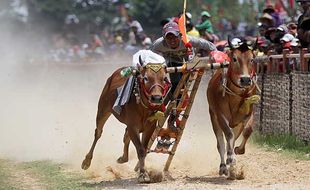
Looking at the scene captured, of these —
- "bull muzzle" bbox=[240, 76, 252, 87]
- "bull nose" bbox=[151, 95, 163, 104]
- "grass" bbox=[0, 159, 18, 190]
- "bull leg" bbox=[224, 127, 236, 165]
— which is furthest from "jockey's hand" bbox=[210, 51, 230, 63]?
"grass" bbox=[0, 159, 18, 190]

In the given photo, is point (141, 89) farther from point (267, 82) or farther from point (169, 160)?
point (267, 82)

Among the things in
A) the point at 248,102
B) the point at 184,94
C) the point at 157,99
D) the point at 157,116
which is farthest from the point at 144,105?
the point at 248,102

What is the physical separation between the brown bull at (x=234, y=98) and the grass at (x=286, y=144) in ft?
6.81

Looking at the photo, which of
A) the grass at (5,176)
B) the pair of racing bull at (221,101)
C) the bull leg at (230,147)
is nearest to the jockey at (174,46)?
the pair of racing bull at (221,101)

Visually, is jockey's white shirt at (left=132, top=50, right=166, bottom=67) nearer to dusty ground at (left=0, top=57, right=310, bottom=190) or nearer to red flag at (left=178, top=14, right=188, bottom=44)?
red flag at (left=178, top=14, right=188, bottom=44)

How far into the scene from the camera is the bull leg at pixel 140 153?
11.9 metres

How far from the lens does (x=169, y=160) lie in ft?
42.5

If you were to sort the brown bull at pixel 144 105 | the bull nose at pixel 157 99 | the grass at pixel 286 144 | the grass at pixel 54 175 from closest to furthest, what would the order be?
the bull nose at pixel 157 99, the brown bull at pixel 144 105, the grass at pixel 54 175, the grass at pixel 286 144

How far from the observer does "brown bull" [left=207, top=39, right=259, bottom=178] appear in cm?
1208

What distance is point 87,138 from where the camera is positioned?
17703 millimetres

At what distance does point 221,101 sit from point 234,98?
0.24m

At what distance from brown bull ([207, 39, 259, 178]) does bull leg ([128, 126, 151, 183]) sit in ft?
3.74

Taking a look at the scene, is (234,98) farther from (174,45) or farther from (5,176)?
(5,176)

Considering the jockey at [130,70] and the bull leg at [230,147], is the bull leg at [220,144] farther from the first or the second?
the jockey at [130,70]
